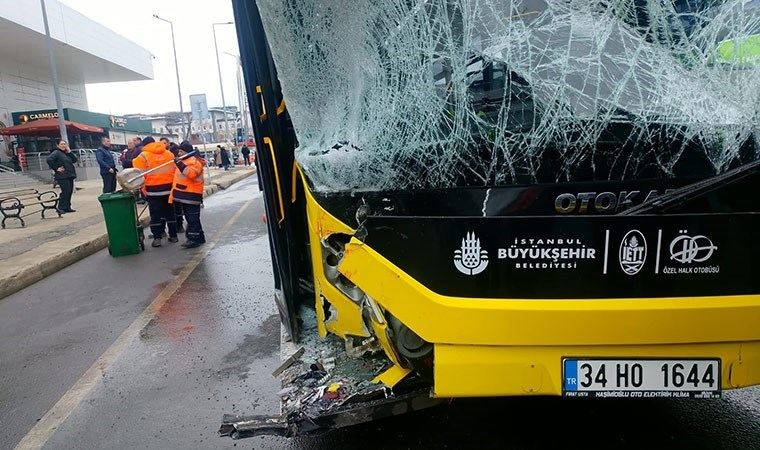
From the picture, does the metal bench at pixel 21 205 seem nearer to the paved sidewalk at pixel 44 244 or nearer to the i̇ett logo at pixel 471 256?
the paved sidewalk at pixel 44 244

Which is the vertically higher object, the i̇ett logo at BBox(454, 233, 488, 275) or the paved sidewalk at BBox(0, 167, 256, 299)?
the i̇ett logo at BBox(454, 233, 488, 275)

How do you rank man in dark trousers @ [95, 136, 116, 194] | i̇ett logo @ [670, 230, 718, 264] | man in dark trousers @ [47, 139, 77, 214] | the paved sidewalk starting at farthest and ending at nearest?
man in dark trousers @ [95, 136, 116, 194], man in dark trousers @ [47, 139, 77, 214], the paved sidewalk, i̇ett logo @ [670, 230, 718, 264]

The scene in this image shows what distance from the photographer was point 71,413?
3146 mm

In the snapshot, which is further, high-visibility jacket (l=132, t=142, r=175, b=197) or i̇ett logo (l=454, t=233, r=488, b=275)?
high-visibility jacket (l=132, t=142, r=175, b=197)

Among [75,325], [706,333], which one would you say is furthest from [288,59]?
[75,325]

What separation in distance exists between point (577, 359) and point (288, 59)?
1.92 meters

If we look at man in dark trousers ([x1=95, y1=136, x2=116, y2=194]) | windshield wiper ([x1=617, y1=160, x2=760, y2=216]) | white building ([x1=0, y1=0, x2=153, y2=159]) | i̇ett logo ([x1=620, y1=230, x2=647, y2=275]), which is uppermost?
white building ([x1=0, y1=0, x2=153, y2=159])

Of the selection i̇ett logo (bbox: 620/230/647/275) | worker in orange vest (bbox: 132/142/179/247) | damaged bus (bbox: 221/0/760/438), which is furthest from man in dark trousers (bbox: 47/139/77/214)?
i̇ett logo (bbox: 620/230/647/275)

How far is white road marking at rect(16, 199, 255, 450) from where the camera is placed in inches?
115

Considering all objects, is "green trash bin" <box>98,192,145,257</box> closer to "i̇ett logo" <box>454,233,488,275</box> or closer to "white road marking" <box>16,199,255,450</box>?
"white road marking" <box>16,199,255,450</box>

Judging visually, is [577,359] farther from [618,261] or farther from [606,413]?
[606,413]

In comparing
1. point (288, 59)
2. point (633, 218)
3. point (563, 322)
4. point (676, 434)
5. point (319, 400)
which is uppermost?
point (288, 59)

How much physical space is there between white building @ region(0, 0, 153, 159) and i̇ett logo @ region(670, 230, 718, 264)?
2596 centimetres

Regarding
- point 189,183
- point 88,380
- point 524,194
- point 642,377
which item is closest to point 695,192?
point 524,194
